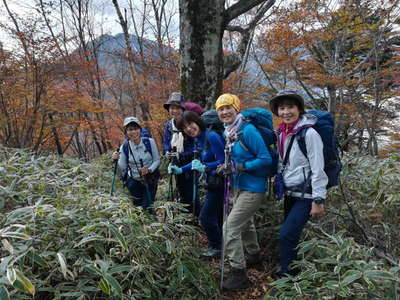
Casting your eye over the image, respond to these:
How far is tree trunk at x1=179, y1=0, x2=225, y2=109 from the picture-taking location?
4340mm

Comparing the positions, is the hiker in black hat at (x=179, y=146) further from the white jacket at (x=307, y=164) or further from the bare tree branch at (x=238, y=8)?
the bare tree branch at (x=238, y=8)

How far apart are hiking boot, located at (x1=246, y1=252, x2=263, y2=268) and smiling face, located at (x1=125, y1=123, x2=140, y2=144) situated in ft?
6.64

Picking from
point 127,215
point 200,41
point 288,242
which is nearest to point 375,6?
point 200,41

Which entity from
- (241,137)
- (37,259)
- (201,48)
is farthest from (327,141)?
(201,48)

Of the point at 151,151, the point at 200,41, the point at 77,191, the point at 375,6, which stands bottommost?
the point at 77,191

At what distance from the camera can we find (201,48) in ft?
14.4

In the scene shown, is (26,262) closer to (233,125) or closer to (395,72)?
(233,125)

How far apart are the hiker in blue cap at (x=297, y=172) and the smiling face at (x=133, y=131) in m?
1.89

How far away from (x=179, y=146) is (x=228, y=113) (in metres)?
1.31

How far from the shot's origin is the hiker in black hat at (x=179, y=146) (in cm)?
371

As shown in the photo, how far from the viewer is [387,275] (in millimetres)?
1646

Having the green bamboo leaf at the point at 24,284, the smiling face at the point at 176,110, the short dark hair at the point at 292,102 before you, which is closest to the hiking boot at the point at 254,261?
the short dark hair at the point at 292,102

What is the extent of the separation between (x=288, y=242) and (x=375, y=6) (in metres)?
7.52

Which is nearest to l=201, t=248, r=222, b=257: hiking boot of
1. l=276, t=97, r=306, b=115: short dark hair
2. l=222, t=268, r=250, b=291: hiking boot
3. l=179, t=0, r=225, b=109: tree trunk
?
l=222, t=268, r=250, b=291: hiking boot
